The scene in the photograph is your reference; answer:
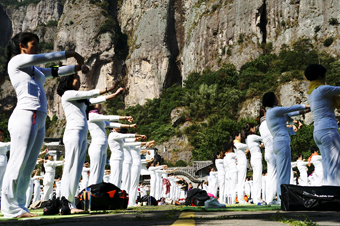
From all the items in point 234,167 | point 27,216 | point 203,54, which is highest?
point 203,54

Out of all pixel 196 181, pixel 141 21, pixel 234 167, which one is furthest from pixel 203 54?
pixel 234 167

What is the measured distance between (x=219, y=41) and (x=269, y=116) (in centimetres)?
6591

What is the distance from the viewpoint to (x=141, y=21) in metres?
82.2

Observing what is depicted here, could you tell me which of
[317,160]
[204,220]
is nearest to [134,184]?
[317,160]

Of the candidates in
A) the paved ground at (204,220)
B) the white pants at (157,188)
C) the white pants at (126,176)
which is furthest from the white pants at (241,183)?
the paved ground at (204,220)

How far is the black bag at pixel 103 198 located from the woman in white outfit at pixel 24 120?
74.0 inches

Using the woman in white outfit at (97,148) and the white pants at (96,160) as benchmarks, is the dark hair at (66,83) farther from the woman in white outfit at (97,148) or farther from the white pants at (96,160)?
the white pants at (96,160)

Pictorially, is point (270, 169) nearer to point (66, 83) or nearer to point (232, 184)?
point (66, 83)

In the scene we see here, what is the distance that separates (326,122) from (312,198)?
1.39m

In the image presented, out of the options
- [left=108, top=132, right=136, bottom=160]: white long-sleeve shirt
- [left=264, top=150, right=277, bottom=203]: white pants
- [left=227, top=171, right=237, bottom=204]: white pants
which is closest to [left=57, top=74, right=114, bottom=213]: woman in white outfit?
[left=108, top=132, right=136, bottom=160]: white long-sleeve shirt

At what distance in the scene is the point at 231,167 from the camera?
13.0m

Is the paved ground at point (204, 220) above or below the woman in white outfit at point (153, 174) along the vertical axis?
below

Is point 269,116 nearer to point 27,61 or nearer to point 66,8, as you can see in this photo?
point 27,61

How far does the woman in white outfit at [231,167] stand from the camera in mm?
12788
